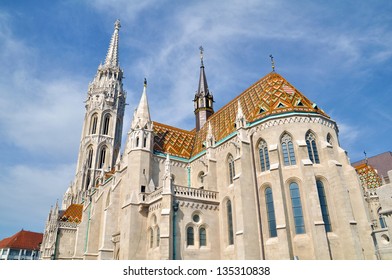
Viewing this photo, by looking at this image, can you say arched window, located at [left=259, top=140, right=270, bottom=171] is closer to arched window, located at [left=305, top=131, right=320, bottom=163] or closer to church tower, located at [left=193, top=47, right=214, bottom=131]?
arched window, located at [left=305, top=131, right=320, bottom=163]

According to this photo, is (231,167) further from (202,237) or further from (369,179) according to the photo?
(369,179)

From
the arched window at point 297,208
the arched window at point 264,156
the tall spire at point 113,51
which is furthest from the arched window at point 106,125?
the arched window at point 297,208

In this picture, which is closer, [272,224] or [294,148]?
[272,224]

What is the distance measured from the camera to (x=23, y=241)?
222 ft

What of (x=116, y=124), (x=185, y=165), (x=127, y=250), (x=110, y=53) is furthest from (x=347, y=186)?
(x=110, y=53)

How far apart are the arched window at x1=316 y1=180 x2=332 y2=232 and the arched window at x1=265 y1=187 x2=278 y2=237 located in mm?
3370

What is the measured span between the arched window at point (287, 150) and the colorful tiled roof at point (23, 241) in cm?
6637

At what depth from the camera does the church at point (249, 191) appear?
65.7 ft

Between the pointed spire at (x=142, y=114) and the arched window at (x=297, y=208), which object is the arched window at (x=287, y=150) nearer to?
the arched window at (x=297, y=208)

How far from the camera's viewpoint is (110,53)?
255ft

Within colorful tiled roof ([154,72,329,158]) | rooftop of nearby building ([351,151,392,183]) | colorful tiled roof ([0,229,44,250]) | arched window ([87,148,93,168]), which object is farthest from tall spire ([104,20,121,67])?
rooftop of nearby building ([351,151,392,183])

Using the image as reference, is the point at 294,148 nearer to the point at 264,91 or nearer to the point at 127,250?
the point at 264,91

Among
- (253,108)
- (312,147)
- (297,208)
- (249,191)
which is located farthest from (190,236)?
(253,108)
